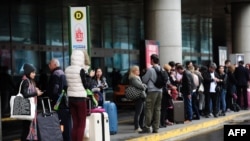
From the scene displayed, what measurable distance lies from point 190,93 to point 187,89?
184 mm

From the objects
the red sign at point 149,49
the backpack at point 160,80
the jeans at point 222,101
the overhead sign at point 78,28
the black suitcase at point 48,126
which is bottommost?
the jeans at point 222,101

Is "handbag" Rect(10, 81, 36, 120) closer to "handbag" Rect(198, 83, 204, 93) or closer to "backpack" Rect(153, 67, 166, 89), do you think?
"backpack" Rect(153, 67, 166, 89)

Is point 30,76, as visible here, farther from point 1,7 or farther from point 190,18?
point 190,18

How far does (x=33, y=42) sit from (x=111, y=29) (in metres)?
9.89

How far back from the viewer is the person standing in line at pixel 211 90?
55.5ft

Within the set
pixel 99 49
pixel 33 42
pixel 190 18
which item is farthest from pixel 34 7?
pixel 190 18

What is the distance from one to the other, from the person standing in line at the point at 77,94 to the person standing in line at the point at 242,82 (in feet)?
35.2

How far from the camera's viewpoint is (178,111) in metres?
15.1

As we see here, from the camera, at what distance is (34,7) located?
86.5ft

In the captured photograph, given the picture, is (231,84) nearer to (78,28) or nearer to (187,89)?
(187,89)

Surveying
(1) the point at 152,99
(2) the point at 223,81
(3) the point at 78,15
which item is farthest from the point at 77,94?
(2) the point at 223,81

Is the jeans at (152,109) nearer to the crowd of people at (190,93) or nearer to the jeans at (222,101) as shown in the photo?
the crowd of people at (190,93)

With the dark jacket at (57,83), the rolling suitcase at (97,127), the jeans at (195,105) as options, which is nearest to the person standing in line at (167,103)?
the jeans at (195,105)

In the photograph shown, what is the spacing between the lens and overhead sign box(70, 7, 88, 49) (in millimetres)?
11383
